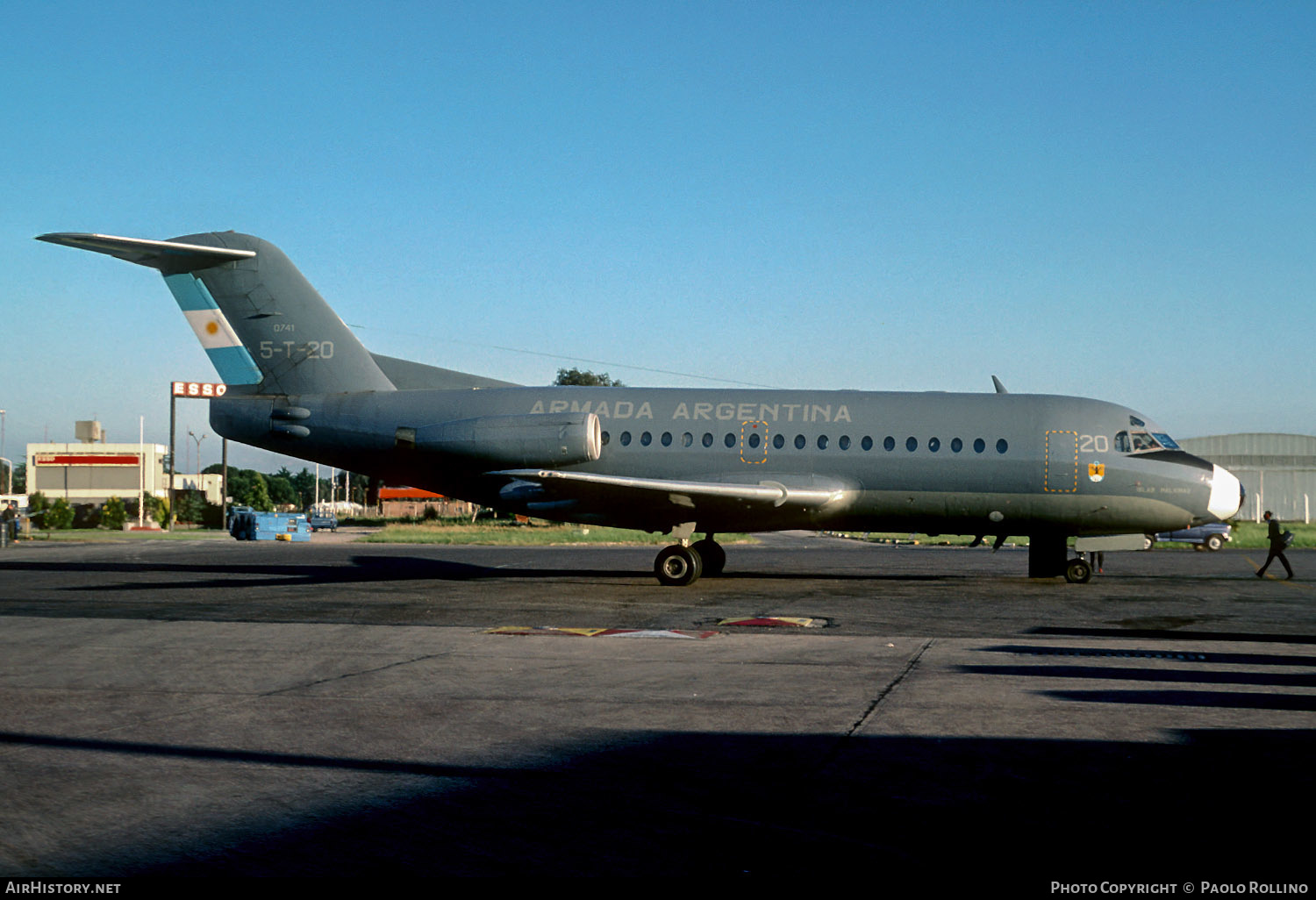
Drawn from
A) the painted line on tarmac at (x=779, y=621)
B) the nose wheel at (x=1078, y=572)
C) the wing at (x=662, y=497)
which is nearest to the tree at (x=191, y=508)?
the wing at (x=662, y=497)

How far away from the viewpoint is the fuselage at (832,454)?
21656mm

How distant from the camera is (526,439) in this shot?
2184cm

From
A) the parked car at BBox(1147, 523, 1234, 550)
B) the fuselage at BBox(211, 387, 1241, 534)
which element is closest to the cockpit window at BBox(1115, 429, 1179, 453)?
the fuselage at BBox(211, 387, 1241, 534)

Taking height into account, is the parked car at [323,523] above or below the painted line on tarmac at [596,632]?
below

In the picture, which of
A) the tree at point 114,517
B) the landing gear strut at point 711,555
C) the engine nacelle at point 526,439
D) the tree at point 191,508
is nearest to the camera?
the engine nacelle at point 526,439

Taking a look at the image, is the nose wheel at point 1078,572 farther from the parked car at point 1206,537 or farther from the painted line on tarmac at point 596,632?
the parked car at point 1206,537

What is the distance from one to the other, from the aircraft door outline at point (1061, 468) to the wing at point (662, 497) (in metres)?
4.15

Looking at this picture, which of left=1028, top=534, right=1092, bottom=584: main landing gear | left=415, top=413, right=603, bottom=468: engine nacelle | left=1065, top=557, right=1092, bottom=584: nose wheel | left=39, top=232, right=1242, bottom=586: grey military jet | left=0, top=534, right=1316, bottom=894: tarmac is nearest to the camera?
left=0, top=534, right=1316, bottom=894: tarmac

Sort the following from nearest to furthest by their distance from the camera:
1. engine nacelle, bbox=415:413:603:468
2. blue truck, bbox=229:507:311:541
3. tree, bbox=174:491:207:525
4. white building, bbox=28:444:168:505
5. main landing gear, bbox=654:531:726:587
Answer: main landing gear, bbox=654:531:726:587 → engine nacelle, bbox=415:413:603:468 → blue truck, bbox=229:507:311:541 → tree, bbox=174:491:207:525 → white building, bbox=28:444:168:505

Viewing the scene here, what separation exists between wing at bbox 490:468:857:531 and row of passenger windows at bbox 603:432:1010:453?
85cm

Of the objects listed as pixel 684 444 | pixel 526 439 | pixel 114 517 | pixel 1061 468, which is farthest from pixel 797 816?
pixel 114 517

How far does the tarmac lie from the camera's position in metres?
4.79

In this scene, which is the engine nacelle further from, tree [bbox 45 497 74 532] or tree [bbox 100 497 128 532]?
tree [bbox 45 497 74 532]

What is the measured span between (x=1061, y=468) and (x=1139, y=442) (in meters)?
1.95
